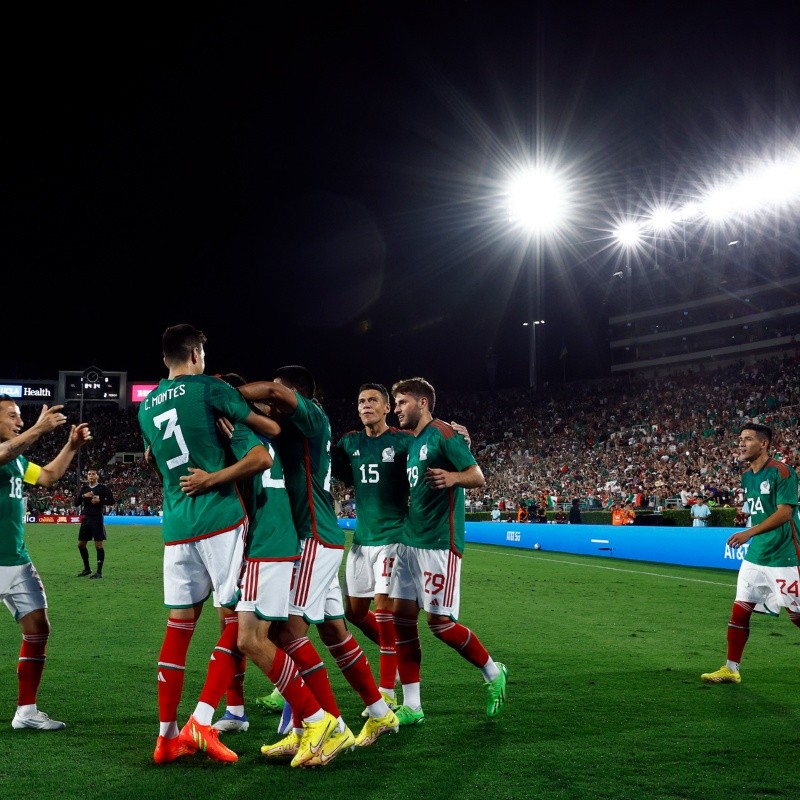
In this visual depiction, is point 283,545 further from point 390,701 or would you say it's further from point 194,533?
point 390,701

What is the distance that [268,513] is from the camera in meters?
4.79

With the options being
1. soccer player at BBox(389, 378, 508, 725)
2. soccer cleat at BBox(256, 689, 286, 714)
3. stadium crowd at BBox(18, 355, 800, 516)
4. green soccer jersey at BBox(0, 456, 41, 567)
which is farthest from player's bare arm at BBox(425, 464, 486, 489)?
stadium crowd at BBox(18, 355, 800, 516)

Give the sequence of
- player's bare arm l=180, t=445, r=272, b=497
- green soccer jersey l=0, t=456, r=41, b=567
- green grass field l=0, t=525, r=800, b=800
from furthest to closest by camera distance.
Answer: green soccer jersey l=0, t=456, r=41, b=567 < player's bare arm l=180, t=445, r=272, b=497 < green grass field l=0, t=525, r=800, b=800

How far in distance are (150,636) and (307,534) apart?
5.02 meters

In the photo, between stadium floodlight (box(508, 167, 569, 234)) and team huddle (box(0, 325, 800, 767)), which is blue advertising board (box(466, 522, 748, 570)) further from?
stadium floodlight (box(508, 167, 569, 234))

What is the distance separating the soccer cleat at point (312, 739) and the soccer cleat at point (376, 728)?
0.41m

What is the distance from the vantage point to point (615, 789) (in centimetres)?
414

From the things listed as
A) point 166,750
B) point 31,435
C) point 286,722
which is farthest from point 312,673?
point 31,435

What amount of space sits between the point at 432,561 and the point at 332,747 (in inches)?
61.0

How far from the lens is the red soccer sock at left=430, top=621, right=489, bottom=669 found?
570 centimetres

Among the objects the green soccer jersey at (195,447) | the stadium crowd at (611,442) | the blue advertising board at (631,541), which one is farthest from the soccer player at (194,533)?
the stadium crowd at (611,442)

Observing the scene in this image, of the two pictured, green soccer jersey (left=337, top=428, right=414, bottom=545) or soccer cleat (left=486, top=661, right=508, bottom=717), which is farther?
green soccer jersey (left=337, top=428, right=414, bottom=545)

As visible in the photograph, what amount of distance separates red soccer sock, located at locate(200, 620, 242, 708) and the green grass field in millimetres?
366

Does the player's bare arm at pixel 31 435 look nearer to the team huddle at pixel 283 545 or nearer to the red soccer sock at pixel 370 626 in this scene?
the team huddle at pixel 283 545
